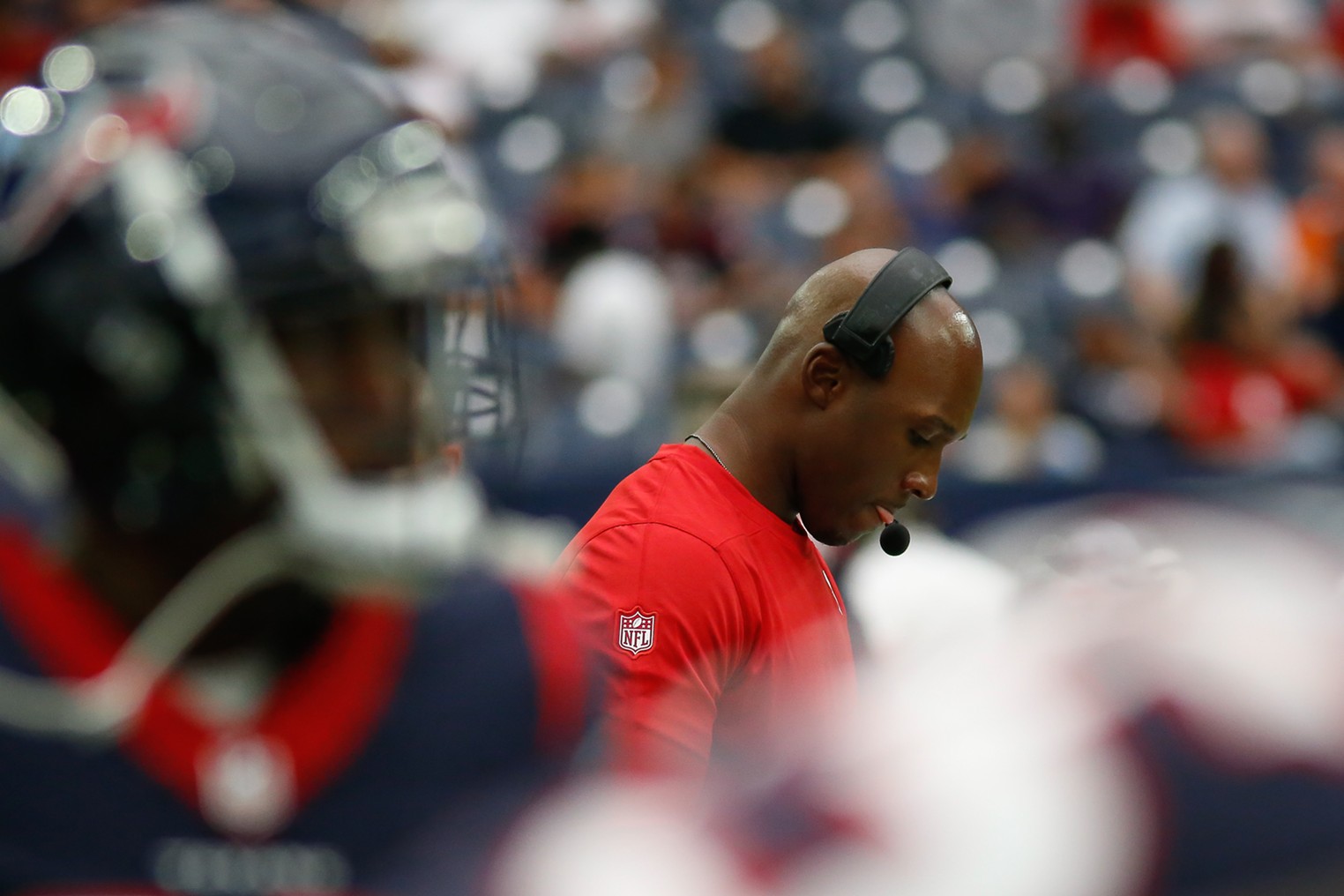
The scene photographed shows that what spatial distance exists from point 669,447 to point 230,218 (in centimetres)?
150

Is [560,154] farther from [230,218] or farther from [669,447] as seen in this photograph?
[230,218]

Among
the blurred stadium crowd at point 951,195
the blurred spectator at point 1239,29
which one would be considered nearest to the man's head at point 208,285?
the blurred stadium crowd at point 951,195

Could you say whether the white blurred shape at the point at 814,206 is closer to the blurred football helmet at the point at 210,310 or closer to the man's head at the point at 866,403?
the man's head at the point at 866,403

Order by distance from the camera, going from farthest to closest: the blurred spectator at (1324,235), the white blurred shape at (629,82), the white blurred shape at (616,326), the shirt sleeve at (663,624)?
the white blurred shape at (629,82)
the blurred spectator at (1324,235)
the white blurred shape at (616,326)
the shirt sleeve at (663,624)

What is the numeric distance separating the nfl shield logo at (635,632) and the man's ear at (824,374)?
0.48 m

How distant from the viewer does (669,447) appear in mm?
2693

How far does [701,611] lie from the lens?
239 cm

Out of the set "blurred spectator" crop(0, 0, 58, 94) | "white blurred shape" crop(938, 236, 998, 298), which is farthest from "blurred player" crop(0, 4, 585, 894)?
"white blurred shape" crop(938, 236, 998, 298)

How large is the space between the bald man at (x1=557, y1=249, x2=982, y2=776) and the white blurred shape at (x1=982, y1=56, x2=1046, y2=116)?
22.3 ft

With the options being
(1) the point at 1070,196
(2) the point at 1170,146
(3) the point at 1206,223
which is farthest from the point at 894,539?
(2) the point at 1170,146

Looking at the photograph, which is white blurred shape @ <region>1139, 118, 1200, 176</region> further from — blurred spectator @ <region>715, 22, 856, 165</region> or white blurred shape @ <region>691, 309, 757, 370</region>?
white blurred shape @ <region>691, 309, 757, 370</region>

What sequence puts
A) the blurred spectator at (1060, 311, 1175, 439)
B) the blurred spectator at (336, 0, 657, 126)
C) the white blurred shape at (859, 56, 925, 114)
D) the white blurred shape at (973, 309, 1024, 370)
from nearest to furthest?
1. the blurred spectator at (1060, 311, 1175, 439)
2. the white blurred shape at (973, 309, 1024, 370)
3. the blurred spectator at (336, 0, 657, 126)
4. the white blurred shape at (859, 56, 925, 114)

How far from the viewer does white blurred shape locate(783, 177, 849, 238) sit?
26.8ft

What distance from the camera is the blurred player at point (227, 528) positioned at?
1.19 metres
